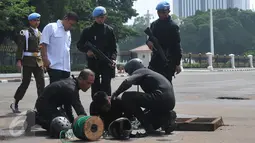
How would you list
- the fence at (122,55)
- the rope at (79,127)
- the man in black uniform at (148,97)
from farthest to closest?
the fence at (122,55), the man in black uniform at (148,97), the rope at (79,127)

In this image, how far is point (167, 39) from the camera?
22.7ft

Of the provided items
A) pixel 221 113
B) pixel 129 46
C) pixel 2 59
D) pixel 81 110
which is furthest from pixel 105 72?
pixel 129 46

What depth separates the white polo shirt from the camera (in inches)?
274

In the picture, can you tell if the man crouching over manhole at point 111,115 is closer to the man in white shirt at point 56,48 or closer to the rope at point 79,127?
the rope at point 79,127

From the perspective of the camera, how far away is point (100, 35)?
270 inches

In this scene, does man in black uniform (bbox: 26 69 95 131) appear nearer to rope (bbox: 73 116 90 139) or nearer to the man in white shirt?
rope (bbox: 73 116 90 139)

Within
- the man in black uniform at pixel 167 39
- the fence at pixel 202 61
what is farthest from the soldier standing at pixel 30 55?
the fence at pixel 202 61

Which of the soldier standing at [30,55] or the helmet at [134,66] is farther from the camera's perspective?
the soldier standing at [30,55]

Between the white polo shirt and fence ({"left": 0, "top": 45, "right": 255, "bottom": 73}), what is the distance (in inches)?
1168

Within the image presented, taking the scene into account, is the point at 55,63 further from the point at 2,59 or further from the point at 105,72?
the point at 2,59

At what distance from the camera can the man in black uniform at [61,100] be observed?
19.1ft

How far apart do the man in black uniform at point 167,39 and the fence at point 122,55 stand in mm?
30193

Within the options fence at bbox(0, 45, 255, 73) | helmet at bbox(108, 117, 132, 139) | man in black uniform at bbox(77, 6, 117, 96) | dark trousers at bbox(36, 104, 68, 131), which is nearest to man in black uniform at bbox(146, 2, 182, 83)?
man in black uniform at bbox(77, 6, 117, 96)

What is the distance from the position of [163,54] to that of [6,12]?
26.2 meters
